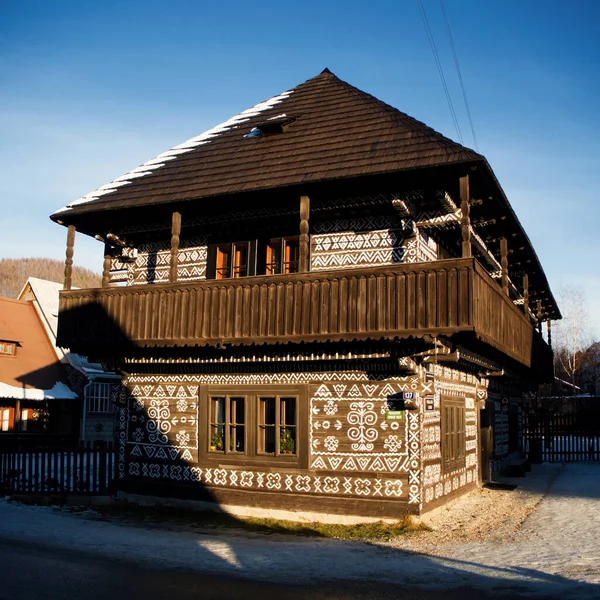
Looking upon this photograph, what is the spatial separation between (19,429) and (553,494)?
23037 mm

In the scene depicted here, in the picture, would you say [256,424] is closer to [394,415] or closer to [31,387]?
[394,415]

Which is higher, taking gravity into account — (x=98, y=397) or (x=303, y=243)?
(x=303, y=243)

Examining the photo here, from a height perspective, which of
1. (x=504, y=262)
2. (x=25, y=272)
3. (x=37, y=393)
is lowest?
(x=37, y=393)

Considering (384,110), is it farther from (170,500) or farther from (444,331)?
(170,500)

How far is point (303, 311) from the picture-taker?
43.3 ft

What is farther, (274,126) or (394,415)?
(274,126)

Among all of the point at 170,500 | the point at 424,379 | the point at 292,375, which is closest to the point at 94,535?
the point at 170,500

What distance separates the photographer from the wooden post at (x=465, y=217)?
12062 millimetres

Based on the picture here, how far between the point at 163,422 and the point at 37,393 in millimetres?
17849

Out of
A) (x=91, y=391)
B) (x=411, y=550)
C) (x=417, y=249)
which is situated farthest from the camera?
(x=91, y=391)

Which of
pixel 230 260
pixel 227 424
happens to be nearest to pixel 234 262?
pixel 230 260

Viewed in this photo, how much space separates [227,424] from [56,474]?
14.9 feet

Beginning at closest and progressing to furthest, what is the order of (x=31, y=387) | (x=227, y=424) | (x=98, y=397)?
1. (x=227, y=424)
2. (x=31, y=387)
3. (x=98, y=397)

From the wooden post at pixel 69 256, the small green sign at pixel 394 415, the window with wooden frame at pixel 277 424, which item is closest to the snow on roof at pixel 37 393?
the wooden post at pixel 69 256
